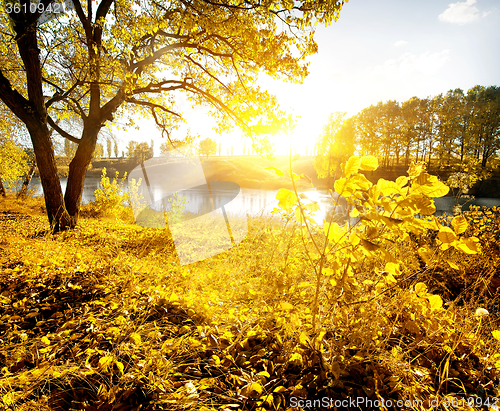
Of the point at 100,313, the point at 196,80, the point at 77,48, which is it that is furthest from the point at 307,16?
the point at 77,48

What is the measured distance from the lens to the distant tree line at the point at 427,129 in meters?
22.9

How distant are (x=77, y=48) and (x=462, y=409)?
9.07 metres

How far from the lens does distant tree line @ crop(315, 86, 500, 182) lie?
22.9 metres

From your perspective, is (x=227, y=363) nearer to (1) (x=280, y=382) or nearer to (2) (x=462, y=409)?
(1) (x=280, y=382)

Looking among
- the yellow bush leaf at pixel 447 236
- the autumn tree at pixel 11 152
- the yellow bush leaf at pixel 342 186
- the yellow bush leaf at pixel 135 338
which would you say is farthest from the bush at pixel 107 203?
the yellow bush leaf at pixel 447 236

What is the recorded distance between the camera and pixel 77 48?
19.1 ft

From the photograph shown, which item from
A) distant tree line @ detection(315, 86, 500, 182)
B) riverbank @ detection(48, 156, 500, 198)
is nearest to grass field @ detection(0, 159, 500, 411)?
riverbank @ detection(48, 156, 500, 198)

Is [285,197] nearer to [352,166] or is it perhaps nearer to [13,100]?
[352,166]

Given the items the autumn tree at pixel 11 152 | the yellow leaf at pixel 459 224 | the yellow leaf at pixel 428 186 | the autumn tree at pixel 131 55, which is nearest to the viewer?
the yellow leaf at pixel 428 186

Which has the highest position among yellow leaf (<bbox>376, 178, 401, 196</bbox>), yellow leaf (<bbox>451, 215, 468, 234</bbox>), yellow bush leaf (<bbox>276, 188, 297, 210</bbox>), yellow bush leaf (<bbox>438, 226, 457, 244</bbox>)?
yellow leaf (<bbox>376, 178, 401, 196</bbox>)

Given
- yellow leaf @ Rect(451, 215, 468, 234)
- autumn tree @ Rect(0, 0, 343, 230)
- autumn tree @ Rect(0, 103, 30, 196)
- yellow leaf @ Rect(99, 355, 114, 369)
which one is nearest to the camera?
yellow leaf @ Rect(451, 215, 468, 234)

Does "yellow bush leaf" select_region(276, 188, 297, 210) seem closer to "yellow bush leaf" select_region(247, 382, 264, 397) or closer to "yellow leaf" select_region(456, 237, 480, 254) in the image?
"yellow leaf" select_region(456, 237, 480, 254)

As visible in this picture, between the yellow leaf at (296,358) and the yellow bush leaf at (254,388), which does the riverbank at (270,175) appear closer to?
the yellow leaf at (296,358)

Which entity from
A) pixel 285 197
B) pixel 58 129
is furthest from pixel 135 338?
pixel 58 129
